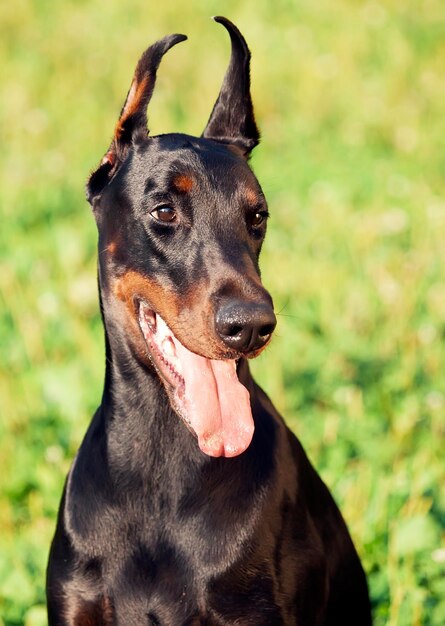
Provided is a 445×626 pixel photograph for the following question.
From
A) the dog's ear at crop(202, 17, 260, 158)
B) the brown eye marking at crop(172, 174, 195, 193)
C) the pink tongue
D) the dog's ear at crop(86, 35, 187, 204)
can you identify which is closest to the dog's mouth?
the pink tongue

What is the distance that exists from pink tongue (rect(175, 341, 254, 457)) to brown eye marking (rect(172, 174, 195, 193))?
1.39 feet

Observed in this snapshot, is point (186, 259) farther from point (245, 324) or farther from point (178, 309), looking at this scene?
point (245, 324)

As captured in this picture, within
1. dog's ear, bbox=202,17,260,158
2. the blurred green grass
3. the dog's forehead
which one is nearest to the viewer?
the dog's forehead

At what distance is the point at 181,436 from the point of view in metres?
2.79

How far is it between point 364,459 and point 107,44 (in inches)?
287

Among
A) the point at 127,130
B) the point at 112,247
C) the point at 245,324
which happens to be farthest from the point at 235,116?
the point at 245,324

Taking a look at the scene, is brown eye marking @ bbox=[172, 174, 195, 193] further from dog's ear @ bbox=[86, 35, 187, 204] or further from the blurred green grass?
the blurred green grass

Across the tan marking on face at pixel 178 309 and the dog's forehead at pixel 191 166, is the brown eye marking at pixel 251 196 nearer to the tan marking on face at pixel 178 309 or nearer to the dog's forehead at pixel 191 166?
the dog's forehead at pixel 191 166

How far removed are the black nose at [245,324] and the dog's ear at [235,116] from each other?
2.58 ft

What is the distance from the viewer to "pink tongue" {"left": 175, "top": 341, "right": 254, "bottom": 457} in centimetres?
262

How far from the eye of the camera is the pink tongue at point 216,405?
2.62 m

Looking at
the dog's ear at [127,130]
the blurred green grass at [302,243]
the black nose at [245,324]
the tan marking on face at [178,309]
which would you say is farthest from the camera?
the blurred green grass at [302,243]

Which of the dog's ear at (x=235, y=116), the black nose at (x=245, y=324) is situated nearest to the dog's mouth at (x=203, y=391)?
the black nose at (x=245, y=324)

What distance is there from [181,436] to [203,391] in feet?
0.65
